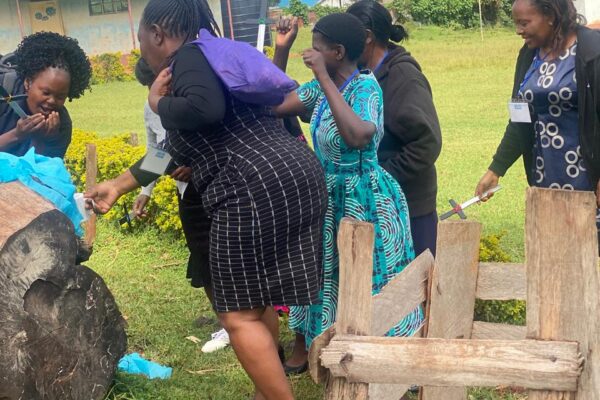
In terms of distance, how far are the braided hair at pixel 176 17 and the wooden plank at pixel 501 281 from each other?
140 cm

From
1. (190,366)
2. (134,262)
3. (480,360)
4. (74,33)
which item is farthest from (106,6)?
(480,360)

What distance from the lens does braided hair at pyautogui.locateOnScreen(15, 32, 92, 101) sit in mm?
4254

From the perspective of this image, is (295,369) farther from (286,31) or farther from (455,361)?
(455,361)

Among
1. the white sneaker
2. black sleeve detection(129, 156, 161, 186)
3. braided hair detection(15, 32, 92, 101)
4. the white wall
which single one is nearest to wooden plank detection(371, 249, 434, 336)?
black sleeve detection(129, 156, 161, 186)

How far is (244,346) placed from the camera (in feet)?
10.9

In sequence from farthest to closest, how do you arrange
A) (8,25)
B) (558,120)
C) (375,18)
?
(8,25) → (375,18) → (558,120)

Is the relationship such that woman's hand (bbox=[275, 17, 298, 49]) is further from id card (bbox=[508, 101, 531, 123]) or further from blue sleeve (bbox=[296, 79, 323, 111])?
id card (bbox=[508, 101, 531, 123])

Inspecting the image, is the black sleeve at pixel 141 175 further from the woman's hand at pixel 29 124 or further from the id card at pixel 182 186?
the woman's hand at pixel 29 124

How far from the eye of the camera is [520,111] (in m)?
4.02

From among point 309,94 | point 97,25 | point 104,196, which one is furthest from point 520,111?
point 97,25

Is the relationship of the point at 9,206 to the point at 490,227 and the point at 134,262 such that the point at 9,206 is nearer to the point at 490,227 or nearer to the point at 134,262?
the point at 134,262

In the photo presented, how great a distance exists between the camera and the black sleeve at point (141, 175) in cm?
368

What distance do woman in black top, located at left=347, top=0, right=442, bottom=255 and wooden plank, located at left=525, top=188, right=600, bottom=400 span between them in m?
2.01

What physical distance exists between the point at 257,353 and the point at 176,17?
1.28 meters
